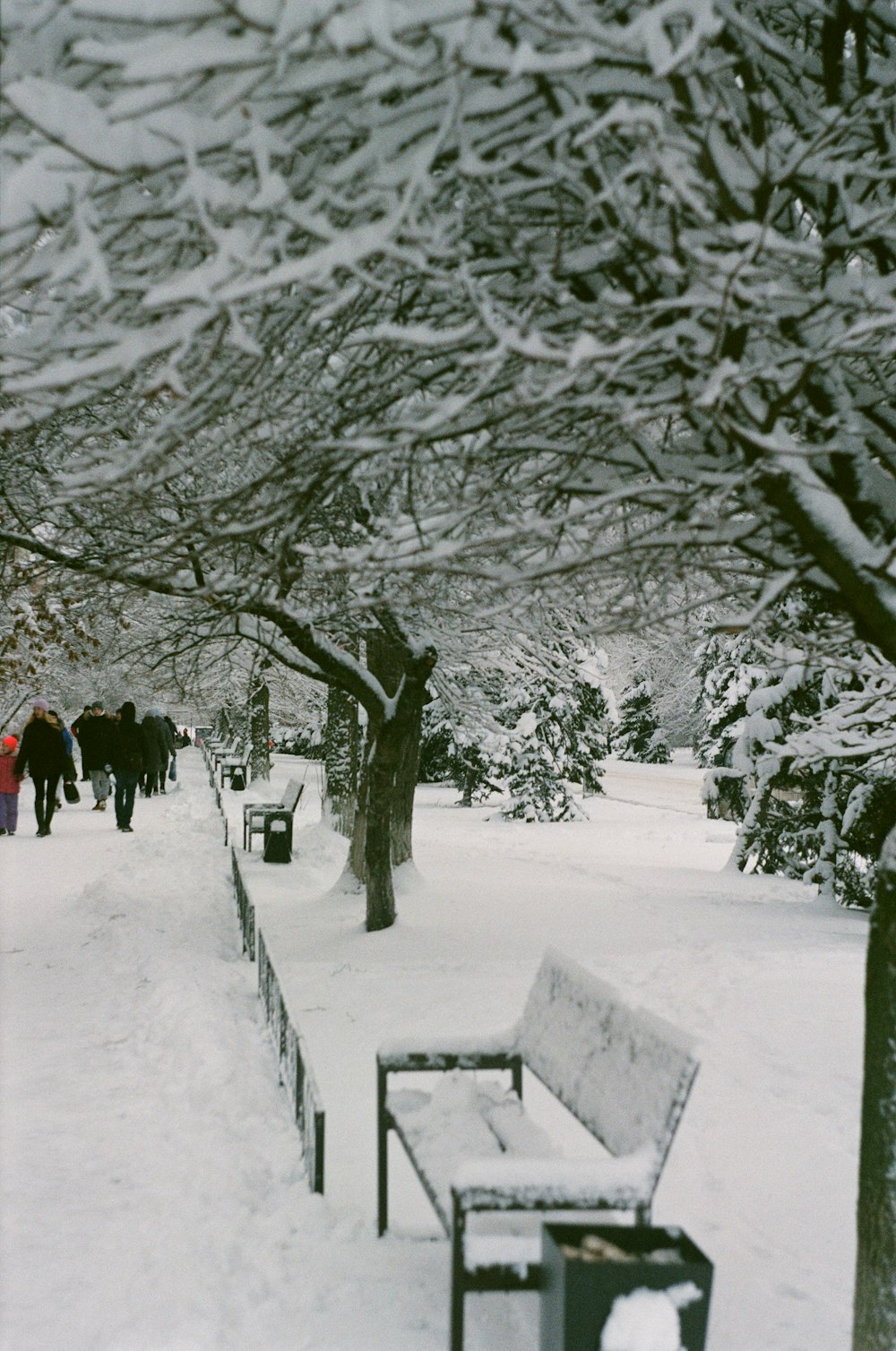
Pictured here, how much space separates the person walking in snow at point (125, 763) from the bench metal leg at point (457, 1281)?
14.9 metres

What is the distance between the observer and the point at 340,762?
16.3 metres

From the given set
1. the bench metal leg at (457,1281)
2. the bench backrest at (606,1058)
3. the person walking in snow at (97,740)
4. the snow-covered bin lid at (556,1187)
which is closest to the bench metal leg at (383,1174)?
the bench backrest at (606,1058)

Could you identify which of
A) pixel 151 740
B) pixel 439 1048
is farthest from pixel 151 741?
pixel 439 1048

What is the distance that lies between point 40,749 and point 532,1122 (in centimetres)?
1382

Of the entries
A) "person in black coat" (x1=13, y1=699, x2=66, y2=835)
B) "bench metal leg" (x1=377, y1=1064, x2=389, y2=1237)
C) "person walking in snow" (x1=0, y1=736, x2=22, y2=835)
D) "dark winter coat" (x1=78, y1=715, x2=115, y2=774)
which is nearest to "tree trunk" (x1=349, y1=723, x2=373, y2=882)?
"person in black coat" (x1=13, y1=699, x2=66, y2=835)

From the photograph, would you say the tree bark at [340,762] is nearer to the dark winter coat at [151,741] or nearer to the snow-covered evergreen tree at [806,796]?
the snow-covered evergreen tree at [806,796]

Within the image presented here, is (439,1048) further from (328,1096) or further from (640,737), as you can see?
(640,737)

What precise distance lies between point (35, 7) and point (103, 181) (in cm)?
34

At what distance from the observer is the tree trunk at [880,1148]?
10.00 ft

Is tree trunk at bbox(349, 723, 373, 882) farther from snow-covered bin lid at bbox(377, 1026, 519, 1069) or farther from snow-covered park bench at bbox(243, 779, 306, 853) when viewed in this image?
snow-covered bin lid at bbox(377, 1026, 519, 1069)

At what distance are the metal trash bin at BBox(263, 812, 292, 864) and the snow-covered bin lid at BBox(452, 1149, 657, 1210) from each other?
11725 mm

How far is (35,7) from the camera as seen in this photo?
2307mm

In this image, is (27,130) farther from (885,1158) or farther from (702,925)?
(702,925)

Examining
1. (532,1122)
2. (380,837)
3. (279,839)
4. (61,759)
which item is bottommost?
(532,1122)
